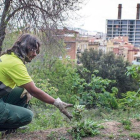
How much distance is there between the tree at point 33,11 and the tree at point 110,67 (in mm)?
13080

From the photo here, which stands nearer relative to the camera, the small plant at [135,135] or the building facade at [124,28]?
the small plant at [135,135]

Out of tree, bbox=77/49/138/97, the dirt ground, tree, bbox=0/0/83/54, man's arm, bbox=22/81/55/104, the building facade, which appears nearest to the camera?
man's arm, bbox=22/81/55/104

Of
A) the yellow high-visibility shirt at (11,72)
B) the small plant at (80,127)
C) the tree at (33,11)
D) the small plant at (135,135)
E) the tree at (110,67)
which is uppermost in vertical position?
the tree at (33,11)

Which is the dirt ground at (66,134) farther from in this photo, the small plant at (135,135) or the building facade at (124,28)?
the building facade at (124,28)

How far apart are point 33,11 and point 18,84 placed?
6019mm

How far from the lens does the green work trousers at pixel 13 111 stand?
3.22 metres

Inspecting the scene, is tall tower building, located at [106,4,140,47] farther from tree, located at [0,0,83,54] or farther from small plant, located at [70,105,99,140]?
small plant, located at [70,105,99,140]

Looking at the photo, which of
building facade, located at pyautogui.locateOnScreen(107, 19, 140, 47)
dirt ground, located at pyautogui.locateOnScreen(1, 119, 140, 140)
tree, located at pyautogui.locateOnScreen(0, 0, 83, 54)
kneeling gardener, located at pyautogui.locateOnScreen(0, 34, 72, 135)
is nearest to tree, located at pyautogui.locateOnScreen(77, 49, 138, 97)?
tree, located at pyautogui.locateOnScreen(0, 0, 83, 54)

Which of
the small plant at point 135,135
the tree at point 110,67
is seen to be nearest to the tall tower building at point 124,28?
the tree at point 110,67

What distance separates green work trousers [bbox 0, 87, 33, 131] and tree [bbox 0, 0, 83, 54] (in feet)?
17.3

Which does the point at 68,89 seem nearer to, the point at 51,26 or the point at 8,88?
the point at 51,26

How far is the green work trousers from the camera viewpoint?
10.6 feet

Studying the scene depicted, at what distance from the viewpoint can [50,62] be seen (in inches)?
483

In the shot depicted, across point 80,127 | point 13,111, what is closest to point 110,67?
point 80,127
